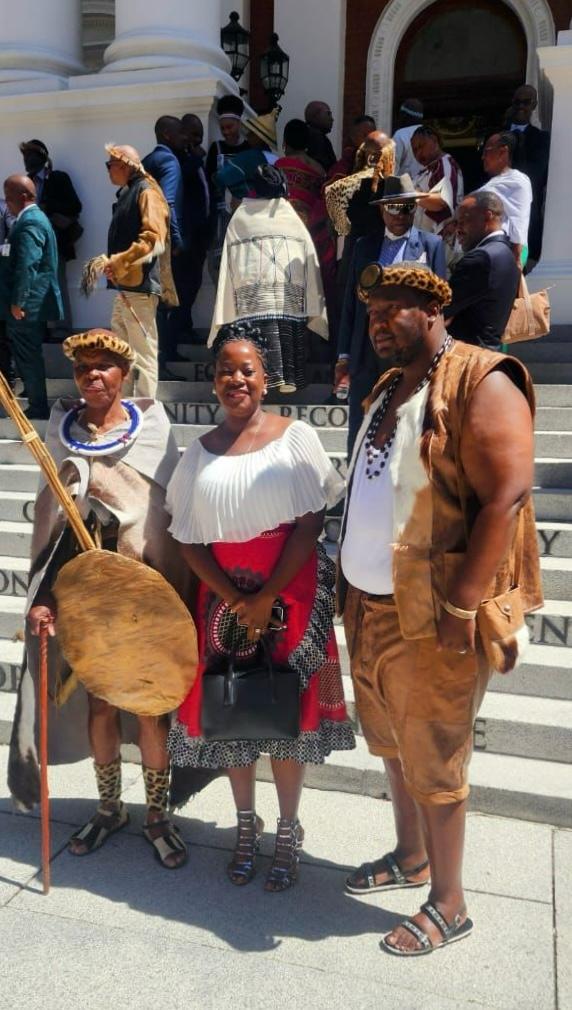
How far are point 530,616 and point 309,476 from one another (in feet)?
5.89

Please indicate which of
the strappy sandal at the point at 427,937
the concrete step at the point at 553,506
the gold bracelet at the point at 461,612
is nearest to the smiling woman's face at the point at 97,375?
the gold bracelet at the point at 461,612

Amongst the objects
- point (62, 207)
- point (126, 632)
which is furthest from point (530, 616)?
point (62, 207)

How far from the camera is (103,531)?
3020 millimetres

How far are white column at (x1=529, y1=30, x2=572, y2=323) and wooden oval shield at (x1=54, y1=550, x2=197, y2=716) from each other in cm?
516

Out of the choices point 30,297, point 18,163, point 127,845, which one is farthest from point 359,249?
point 18,163

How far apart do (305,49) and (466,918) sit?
31.7ft

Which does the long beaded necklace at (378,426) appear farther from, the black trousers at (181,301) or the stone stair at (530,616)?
the black trousers at (181,301)

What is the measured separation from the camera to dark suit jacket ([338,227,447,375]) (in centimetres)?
448

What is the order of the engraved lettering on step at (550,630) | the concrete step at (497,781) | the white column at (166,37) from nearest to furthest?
the concrete step at (497,781)
the engraved lettering on step at (550,630)
the white column at (166,37)

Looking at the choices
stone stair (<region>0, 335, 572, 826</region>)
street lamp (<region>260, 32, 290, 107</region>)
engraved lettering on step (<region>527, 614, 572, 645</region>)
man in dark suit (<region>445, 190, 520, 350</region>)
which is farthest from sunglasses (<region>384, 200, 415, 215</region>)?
street lamp (<region>260, 32, 290, 107</region>)

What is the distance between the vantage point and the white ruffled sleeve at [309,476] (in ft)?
8.88

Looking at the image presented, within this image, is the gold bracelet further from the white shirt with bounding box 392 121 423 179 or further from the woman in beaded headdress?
the white shirt with bounding box 392 121 423 179

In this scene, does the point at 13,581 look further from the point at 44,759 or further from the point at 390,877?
the point at 390,877

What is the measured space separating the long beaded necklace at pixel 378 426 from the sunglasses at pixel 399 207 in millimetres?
1990
